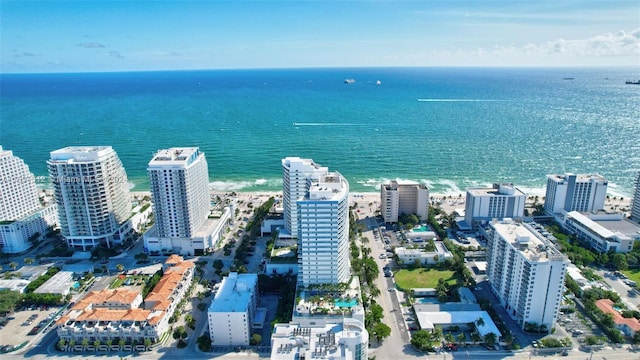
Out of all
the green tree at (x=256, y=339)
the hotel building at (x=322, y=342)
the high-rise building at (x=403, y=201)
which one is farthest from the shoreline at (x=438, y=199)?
the hotel building at (x=322, y=342)

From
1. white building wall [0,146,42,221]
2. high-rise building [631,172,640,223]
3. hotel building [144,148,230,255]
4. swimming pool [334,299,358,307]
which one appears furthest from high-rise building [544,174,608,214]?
white building wall [0,146,42,221]

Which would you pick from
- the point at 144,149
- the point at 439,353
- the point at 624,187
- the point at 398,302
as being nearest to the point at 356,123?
the point at 144,149

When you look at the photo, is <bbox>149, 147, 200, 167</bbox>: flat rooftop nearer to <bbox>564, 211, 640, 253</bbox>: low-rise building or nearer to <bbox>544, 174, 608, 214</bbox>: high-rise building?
<bbox>544, 174, 608, 214</bbox>: high-rise building

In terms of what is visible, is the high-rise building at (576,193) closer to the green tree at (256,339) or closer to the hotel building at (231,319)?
the hotel building at (231,319)

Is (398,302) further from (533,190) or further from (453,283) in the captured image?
(533,190)

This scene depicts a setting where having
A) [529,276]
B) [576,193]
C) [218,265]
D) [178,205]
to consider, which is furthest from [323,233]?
[576,193]
